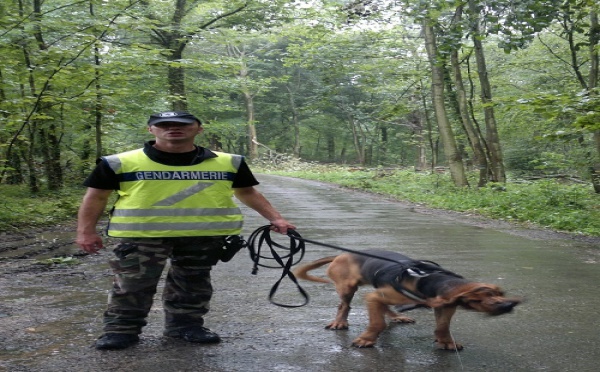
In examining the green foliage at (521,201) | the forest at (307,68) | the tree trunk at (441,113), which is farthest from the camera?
the tree trunk at (441,113)

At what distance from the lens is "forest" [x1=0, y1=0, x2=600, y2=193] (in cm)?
1011

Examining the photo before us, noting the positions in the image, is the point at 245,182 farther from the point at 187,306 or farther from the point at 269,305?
the point at 269,305

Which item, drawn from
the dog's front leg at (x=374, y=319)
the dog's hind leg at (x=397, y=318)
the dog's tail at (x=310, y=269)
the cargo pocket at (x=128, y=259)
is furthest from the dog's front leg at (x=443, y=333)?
the cargo pocket at (x=128, y=259)

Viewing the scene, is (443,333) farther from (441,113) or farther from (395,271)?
(441,113)

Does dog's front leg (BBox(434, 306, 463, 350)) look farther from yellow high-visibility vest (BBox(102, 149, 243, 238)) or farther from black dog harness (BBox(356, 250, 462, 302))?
yellow high-visibility vest (BBox(102, 149, 243, 238))

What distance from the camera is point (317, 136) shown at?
189 feet

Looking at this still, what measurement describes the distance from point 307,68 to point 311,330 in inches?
689

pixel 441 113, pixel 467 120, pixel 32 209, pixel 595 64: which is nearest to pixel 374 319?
pixel 32 209

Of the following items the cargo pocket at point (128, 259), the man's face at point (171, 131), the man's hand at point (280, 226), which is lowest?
the cargo pocket at point (128, 259)

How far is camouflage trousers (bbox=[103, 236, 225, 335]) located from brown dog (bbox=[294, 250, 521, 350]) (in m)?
1.03

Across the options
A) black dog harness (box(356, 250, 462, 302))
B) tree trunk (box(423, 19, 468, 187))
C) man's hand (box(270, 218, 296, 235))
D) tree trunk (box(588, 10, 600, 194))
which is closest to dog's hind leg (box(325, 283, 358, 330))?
black dog harness (box(356, 250, 462, 302))

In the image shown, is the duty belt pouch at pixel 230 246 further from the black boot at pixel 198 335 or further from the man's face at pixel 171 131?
the man's face at pixel 171 131

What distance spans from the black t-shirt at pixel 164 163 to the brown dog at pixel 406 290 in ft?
3.28

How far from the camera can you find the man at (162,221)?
3.65 meters
